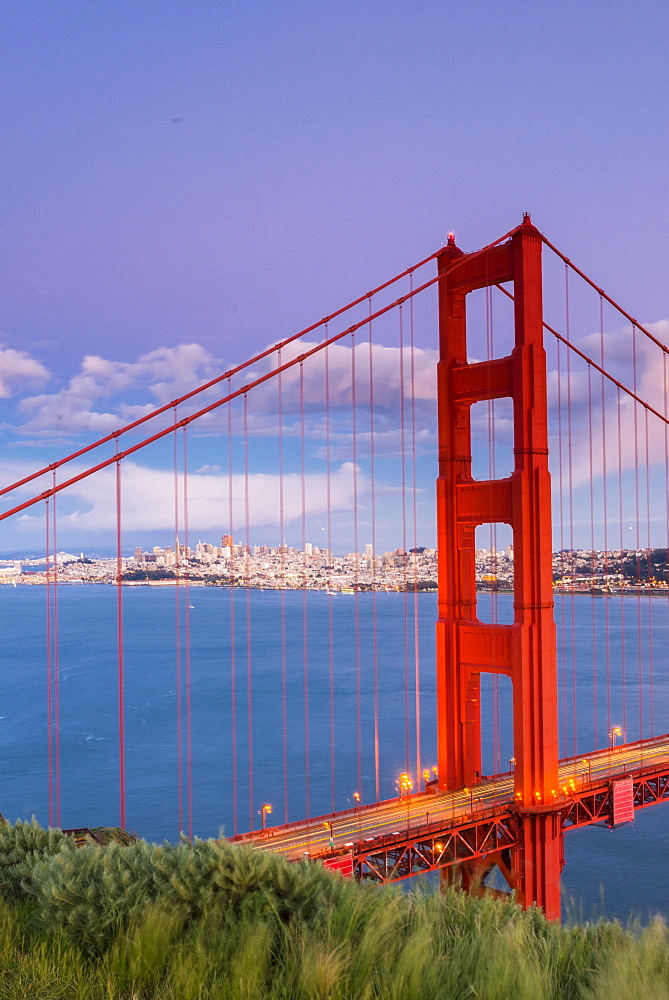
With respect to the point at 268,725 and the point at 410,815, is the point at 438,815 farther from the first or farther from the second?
the point at 268,725

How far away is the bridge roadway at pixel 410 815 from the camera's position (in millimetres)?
14875

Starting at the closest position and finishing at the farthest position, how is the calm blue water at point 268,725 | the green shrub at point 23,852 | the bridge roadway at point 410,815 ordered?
the green shrub at point 23,852 → the bridge roadway at point 410,815 → the calm blue water at point 268,725

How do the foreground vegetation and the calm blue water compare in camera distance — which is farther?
the calm blue water

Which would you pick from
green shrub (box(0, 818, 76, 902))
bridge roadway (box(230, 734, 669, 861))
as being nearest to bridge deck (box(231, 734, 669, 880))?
bridge roadway (box(230, 734, 669, 861))

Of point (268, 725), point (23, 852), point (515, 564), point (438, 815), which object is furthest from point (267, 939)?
point (268, 725)

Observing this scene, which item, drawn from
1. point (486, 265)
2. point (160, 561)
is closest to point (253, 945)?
point (486, 265)

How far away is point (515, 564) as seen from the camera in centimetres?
1886

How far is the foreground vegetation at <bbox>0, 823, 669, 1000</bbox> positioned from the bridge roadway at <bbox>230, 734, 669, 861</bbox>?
783 cm

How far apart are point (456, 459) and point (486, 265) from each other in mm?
4367

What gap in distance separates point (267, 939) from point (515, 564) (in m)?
15.0

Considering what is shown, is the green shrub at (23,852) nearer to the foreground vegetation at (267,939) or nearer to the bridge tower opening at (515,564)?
the foreground vegetation at (267,939)

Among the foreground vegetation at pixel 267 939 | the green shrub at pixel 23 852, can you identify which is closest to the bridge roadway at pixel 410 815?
the green shrub at pixel 23 852

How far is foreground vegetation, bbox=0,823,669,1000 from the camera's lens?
158 inches

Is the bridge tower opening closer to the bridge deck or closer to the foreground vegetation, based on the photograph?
the bridge deck
